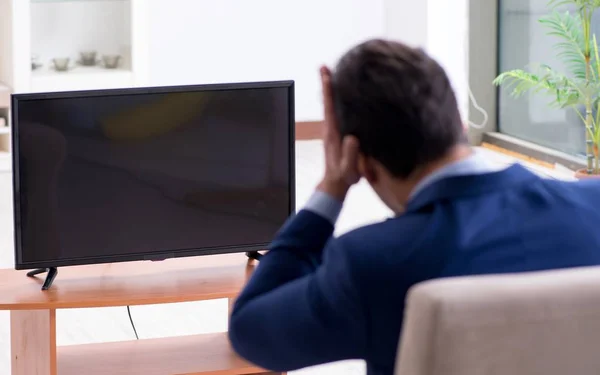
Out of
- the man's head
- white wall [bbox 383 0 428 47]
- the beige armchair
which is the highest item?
white wall [bbox 383 0 428 47]

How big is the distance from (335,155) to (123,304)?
3.67 ft

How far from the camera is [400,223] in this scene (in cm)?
131

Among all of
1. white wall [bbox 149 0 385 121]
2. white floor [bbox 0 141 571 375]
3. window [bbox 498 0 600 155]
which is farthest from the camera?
white wall [bbox 149 0 385 121]

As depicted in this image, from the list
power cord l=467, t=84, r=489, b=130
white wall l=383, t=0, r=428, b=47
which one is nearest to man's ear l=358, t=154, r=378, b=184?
white wall l=383, t=0, r=428, b=47

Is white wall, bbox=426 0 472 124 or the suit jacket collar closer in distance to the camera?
the suit jacket collar

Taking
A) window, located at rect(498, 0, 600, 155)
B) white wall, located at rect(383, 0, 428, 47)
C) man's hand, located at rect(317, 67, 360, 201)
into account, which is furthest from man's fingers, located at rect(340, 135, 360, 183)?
white wall, located at rect(383, 0, 428, 47)

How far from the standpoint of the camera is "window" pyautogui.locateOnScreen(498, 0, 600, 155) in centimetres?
622

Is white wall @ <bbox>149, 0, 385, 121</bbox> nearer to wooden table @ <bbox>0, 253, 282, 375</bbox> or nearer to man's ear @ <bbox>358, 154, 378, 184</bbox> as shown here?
wooden table @ <bbox>0, 253, 282, 375</bbox>

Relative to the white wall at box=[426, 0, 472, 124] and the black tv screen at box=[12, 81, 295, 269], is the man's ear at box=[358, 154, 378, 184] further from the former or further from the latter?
the white wall at box=[426, 0, 472, 124]

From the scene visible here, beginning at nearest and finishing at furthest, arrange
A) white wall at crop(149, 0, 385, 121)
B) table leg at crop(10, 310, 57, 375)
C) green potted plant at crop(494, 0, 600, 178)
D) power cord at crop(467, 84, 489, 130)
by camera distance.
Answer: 1. table leg at crop(10, 310, 57, 375)
2. green potted plant at crop(494, 0, 600, 178)
3. power cord at crop(467, 84, 489, 130)
4. white wall at crop(149, 0, 385, 121)

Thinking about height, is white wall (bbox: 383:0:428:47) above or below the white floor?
above

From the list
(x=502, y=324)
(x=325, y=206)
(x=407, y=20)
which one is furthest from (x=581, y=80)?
(x=502, y=324)

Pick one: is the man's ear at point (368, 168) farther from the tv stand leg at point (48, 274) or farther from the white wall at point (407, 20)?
the white wall at point (407, 20)

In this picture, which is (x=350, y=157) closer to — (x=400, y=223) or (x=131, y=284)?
(x=400, y=223)
